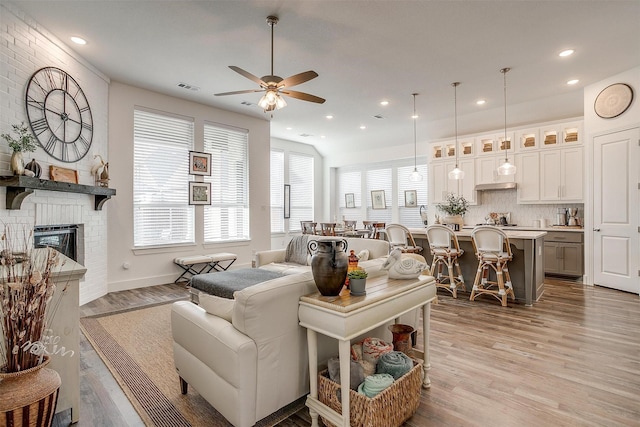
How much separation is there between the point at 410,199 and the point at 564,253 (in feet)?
11.8

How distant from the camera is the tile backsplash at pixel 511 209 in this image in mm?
6332

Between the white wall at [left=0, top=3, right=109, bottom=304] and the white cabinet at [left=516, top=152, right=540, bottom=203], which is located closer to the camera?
the white wall at [left=0, top=3, right=109, bottom=304]

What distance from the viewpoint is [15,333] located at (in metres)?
1.38

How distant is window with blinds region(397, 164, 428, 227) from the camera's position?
27.2 feet

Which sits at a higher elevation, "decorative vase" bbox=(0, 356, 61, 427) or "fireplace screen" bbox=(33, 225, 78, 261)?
"fireplace screen" bbox=(33, 225, 78, 261)

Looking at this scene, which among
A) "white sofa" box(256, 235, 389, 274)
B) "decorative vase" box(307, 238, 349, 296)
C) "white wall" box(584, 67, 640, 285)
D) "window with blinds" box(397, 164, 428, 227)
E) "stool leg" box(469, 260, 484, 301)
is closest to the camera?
"decorative vase" box(307, 238, 349, 296)

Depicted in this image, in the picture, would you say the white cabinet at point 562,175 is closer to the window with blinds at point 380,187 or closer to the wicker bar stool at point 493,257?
the wicker bar stool at point 493,257

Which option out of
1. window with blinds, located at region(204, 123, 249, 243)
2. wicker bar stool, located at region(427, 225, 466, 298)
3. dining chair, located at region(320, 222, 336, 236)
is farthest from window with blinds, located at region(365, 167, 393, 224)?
wicker bar stool, located at region(427, 225, 466, 298)

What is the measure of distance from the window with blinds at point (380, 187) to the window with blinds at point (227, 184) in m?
3.99

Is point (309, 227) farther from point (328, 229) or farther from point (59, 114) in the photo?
point (59, 114)

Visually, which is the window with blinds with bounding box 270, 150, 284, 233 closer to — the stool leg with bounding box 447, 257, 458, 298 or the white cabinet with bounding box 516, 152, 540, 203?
the stool leg with bounding box 447, 257, 458, 298

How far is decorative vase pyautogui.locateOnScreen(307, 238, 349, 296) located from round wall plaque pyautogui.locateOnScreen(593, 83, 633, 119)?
545 centimetres

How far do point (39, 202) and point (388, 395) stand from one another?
4067 mm

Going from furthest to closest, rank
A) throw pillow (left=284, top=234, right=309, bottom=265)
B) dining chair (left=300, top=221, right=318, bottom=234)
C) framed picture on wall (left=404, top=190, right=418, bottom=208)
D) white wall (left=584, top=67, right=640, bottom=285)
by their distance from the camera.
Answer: framed picture on wall (left=404, top=190, right=418, bottom=208) < dining chair (left=300, top=221, right=318, bottom=234) < white wall (left=584, top=67, right=640, bottom=285) < throw pillow (left=284, top=234, right=309, bottom=265)
